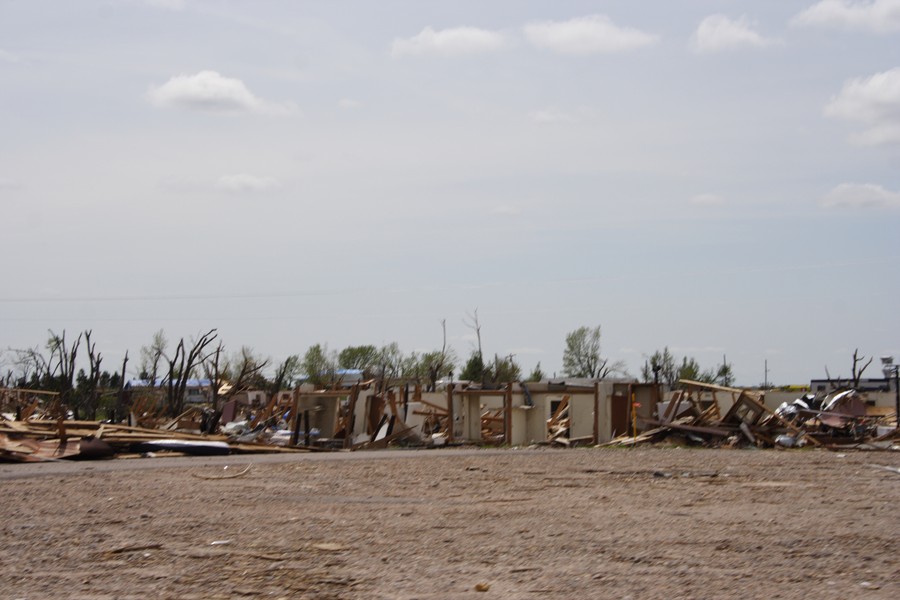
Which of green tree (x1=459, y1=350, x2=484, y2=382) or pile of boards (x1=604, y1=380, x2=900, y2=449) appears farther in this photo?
green tree (x1=459, y1=350, x2=484, y2=382)

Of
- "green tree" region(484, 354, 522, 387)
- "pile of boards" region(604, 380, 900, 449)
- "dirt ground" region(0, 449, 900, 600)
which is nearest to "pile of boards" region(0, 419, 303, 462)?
"dirt ground" region(0, 449, 900, 600)

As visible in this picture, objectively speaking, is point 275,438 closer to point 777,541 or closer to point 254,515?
point 254,515

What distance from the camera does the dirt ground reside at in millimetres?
7832

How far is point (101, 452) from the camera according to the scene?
78.7 ft

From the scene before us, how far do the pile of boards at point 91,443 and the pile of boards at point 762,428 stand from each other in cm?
1056

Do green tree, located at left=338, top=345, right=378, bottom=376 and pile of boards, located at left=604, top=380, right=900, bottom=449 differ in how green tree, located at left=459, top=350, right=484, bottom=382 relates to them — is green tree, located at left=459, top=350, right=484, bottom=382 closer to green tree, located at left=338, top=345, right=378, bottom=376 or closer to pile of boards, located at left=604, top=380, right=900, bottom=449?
green tree, located at left=338, top=345, right=378, bottom=376

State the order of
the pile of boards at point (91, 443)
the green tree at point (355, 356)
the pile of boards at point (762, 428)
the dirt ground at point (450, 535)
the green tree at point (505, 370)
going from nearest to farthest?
the dirt ground at point (450, 535) < the pile of boards at point (91, 443) < the pile of boards at point (762, 428) < the green tree at point (505, 370) < the green tree at point (355, 356)

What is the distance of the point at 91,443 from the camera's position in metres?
24.0

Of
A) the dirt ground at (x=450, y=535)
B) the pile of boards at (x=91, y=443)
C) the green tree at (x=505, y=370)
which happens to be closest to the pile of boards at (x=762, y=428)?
the pile of boards at (x=91, y=443)

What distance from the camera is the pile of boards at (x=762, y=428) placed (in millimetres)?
30000

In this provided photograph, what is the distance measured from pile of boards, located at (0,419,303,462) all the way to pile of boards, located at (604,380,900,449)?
10562mm

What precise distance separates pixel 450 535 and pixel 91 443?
51.3 feet

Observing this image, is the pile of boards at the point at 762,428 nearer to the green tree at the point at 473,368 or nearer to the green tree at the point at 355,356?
the green tree at the point at 473,368

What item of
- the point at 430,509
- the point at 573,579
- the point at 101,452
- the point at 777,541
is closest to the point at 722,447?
the point at 101,452
